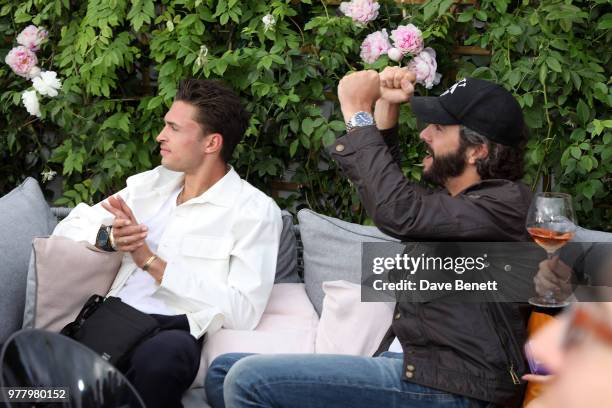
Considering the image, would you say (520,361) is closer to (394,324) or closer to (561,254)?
(394,324)

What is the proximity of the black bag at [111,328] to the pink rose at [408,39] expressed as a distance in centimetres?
127

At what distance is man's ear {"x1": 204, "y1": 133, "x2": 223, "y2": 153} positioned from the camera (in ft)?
9.23

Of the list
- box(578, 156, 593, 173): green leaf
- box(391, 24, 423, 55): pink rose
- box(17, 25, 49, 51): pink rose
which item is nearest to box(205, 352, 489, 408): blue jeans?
box(578, 156, 593, 173): green leaf

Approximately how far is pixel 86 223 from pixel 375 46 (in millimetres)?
1171

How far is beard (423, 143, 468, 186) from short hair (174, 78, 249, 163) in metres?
0.83

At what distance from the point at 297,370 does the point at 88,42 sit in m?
1.86

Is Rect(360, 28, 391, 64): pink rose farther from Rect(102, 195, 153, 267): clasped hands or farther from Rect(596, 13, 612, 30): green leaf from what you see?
Rect(102, 195, 153, 267): clasped hands

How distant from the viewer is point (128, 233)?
2543 mm

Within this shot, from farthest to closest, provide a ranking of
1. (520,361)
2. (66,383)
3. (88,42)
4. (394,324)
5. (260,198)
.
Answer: (88,42), (260,198), (394,324), (520,361), (66,383)

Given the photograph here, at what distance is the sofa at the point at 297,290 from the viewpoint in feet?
8.44

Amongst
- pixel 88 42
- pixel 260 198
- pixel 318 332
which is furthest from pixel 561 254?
pixel 88 42

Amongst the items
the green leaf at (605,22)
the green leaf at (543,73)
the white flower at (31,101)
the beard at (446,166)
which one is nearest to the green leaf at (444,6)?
the green leaf at (543,73)

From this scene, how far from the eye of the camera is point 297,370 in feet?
6.55

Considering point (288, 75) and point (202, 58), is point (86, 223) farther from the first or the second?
point (288, 75)
